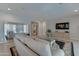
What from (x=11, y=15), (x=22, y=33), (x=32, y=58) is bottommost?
(x=32, y=58)

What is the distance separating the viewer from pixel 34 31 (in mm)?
2277

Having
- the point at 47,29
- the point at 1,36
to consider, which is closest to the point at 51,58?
the point at 1,36

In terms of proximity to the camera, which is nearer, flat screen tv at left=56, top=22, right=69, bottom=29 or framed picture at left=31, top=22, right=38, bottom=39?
framed picture at left=31, top=22, right=38, bottom=39

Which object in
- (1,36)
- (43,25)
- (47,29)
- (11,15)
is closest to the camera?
(1,36)

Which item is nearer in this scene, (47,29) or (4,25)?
(4,25)

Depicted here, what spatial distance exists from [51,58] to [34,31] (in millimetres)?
1472

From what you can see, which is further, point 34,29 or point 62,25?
point 62,25

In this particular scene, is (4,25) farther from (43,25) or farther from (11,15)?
(43,25)

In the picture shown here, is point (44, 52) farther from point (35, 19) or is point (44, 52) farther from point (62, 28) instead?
point (62, 28)

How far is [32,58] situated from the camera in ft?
2.76

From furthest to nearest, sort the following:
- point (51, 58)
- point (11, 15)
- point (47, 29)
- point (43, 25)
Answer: point (47, 29)
point (43, 25)
point (11, 15)
point (51, 58)

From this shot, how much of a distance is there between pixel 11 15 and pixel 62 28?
1.29 m

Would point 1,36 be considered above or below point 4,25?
below

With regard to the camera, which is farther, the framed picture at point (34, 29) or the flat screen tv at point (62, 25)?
the flat screen tv at point (62, 25)
